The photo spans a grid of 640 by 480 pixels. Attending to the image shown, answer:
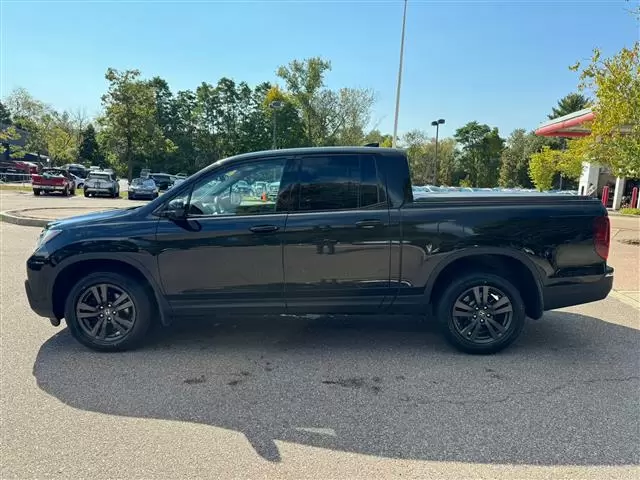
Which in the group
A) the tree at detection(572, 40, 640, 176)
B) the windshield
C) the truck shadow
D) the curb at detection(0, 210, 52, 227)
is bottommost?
the truck shadow

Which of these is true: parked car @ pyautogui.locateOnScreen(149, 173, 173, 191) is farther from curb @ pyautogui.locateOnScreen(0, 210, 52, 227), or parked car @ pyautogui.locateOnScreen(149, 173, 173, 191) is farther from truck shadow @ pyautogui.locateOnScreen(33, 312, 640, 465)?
truck shadow @ pyautogui.locateOnScreen(33, 312, 640, 465)

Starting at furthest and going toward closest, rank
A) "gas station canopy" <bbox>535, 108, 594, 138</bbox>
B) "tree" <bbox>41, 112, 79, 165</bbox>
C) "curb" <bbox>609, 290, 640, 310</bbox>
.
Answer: "tree" <bbox>41, 112, 79, 165</bbox> → "gas station canopy" <bbox>535, 108, 594, 138</bbox> → "curb" <bbox>609, 290, 640, 310</bbox>

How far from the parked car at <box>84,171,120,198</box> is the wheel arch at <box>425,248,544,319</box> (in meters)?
25.9

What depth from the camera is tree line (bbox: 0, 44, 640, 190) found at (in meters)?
12.6

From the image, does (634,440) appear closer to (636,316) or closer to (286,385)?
(286,385)

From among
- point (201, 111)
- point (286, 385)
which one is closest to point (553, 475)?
point (286, 385)

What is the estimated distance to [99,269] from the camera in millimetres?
4312

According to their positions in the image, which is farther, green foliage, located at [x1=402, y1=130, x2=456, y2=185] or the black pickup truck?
green foliage, located at [x1=402, y1=130, x2=456, y2=185]

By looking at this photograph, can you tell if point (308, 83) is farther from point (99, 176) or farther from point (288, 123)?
point (99, 176)

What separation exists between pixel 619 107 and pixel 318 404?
470 inches

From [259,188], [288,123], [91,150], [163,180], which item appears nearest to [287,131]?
[288,123]

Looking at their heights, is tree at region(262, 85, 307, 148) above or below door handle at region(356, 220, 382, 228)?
above

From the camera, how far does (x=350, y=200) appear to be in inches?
165

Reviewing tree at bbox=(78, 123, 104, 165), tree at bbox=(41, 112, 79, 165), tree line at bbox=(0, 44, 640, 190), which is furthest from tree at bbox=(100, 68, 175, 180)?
tree at bbox=(78, 123, 104, 165)
